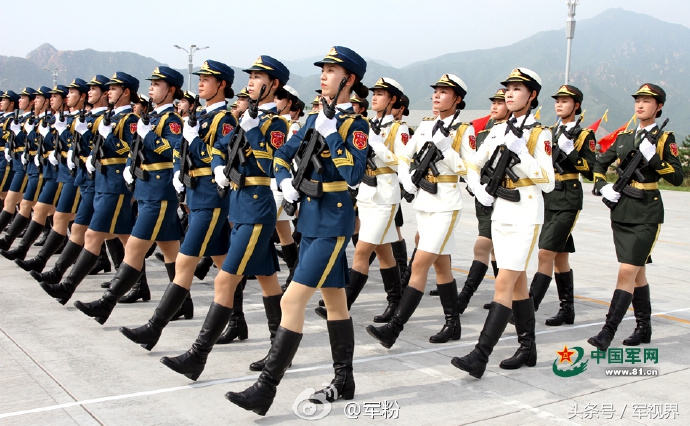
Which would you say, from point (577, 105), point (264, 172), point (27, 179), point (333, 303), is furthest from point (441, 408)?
point (27, 179)

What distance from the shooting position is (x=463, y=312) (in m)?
7.33

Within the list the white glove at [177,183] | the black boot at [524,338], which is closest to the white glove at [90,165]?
the white glove at [177,183]

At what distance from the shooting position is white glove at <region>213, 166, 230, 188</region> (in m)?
5.20

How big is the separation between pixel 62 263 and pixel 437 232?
3.73 metres

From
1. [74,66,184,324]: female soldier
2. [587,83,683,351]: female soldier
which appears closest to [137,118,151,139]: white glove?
[74,66,184,324]: female soldier

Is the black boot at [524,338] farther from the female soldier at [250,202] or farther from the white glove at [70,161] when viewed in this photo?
the white glove at [70,161]

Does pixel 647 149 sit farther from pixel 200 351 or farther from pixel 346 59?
pixel 200 351

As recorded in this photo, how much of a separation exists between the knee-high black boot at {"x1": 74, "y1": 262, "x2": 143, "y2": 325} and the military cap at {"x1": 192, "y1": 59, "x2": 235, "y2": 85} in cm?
176

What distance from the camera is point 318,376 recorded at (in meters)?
5.12

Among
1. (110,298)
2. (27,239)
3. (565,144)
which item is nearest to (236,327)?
(110,298)

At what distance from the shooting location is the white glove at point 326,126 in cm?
436

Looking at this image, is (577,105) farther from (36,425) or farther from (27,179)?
(27,179)

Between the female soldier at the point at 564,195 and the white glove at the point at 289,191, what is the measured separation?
10.3 feet

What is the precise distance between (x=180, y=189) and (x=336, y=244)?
6.36 ft
